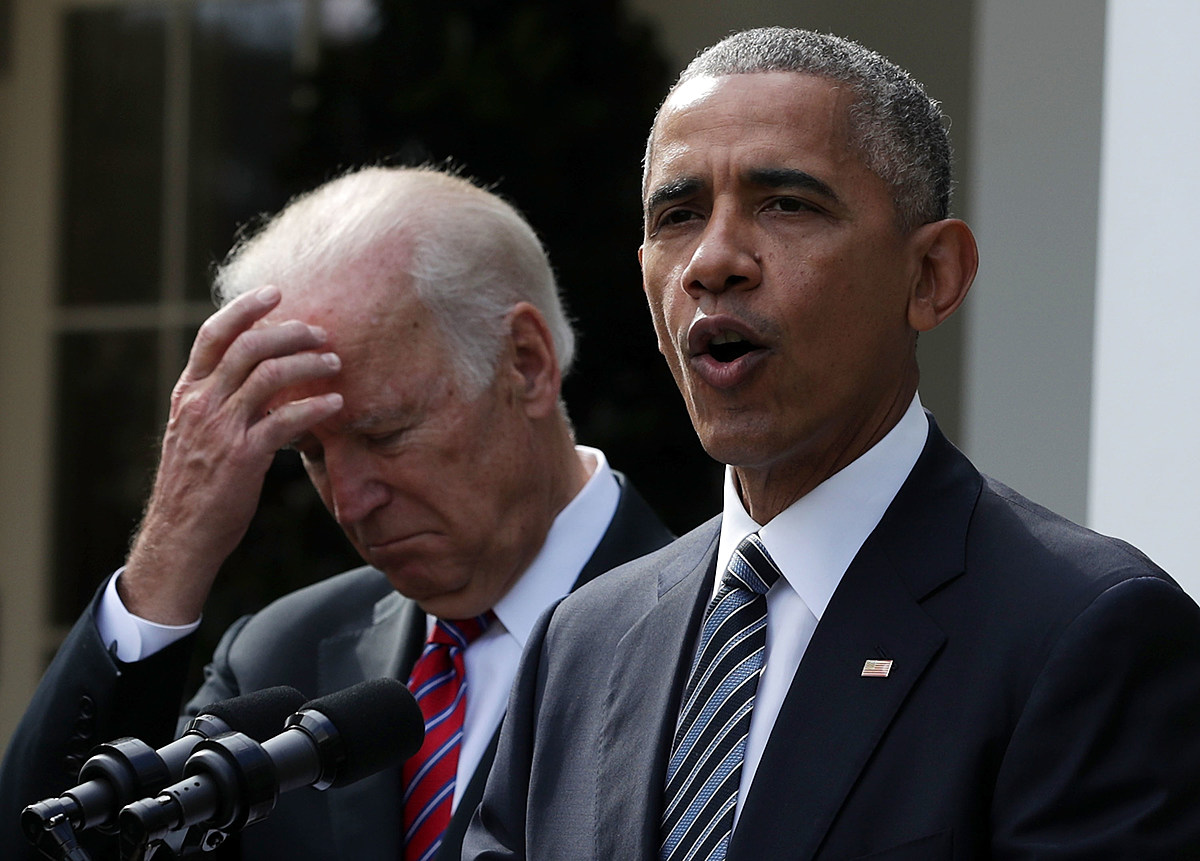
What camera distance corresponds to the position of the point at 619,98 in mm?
4848

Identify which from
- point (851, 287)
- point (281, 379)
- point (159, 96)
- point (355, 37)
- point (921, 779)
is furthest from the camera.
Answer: point (159, 96)

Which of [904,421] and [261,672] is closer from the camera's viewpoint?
[904,421]

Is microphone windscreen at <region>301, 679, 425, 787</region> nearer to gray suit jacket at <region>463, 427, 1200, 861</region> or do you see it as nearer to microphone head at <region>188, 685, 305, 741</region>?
microphone head at <region>188, 685, 305, 741</region>

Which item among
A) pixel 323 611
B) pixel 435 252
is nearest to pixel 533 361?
pixel 435 252

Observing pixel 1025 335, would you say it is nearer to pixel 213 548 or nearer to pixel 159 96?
pixel 213 548

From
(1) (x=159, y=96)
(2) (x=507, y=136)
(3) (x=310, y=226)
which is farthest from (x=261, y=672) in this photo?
(1) (x=159, y=96)

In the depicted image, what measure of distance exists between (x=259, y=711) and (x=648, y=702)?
468mm

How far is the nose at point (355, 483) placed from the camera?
2.79 metres

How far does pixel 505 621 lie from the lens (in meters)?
2.80

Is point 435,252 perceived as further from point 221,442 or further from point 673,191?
point 673,191

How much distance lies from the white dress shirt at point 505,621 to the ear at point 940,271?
955 millimetres

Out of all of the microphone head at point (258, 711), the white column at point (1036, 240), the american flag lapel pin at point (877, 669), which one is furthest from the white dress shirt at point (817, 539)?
the white column at point (1036, 240)

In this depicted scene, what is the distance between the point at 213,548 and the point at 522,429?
589 millimetres

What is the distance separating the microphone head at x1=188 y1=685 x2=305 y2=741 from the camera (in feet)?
5.88
